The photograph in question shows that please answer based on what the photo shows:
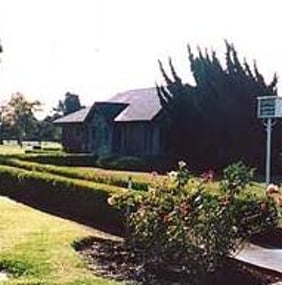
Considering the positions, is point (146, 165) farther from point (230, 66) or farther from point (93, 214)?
point (93, 214)

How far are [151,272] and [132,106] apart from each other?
4080 cm

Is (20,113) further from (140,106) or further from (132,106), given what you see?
(140,106)

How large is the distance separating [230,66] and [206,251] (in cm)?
2912

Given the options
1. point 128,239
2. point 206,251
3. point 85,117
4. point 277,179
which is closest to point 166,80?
point 277,179

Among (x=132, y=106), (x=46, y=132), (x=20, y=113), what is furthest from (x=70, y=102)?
(x=132, y=106)

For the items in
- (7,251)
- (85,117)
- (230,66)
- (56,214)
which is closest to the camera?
(7,251)

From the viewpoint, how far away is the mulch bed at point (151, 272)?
10.5m

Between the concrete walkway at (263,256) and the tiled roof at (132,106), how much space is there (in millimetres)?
32067

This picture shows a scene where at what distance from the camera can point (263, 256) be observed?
42.8 feet

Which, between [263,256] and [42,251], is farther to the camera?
[263,256]

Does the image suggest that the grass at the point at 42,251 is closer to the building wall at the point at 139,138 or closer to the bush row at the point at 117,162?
the bush row at the point at 117,162

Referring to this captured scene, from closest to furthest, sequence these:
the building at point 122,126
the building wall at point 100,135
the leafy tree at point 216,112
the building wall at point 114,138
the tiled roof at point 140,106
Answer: the leafy tree at point 216,112, the building at point 122,126, the building wall at point 114,138, the tiled roof at point 140,106, the building wall at point 100,135

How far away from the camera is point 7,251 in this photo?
12039 mm

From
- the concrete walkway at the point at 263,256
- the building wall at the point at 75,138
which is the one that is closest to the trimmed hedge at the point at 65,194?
the concrete walkway at the point at 263,256
